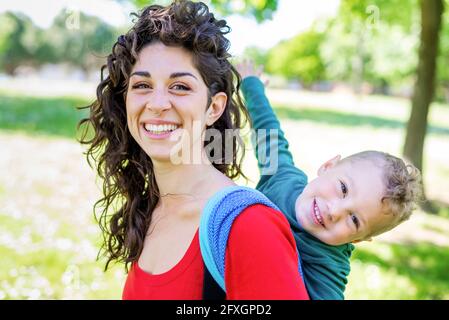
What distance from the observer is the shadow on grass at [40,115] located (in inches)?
569

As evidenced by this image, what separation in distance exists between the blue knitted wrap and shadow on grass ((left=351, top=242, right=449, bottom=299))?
4.54 metres

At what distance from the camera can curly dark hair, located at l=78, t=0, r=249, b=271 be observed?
1969 millimetres

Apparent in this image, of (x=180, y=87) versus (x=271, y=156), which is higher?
(x=180, y=87)

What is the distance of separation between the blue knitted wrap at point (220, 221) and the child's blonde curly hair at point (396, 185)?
0.61 meters

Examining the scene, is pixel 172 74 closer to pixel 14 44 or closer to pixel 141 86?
pixel 141 86

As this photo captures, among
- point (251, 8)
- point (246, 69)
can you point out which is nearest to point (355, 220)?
point (246, 69)

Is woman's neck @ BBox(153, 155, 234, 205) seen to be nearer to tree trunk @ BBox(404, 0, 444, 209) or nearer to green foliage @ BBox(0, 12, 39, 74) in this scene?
tree trunk @ BBox(404, 0, 444, 209)

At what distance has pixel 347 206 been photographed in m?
1.99

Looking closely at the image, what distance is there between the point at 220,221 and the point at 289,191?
2.54 ft

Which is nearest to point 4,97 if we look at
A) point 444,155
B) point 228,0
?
point 444,155

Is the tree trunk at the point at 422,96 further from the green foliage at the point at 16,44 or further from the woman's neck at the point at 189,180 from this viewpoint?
the green foliage at the point at 16,44

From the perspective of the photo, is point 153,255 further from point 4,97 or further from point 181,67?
point 4,97

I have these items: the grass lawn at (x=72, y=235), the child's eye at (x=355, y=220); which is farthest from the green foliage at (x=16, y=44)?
the child's eye at (x=355, y=220)

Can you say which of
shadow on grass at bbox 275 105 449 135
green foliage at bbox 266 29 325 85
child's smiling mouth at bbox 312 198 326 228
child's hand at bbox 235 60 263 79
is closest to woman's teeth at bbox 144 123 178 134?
child's smiling mouth at bbox 312 198 326 228
